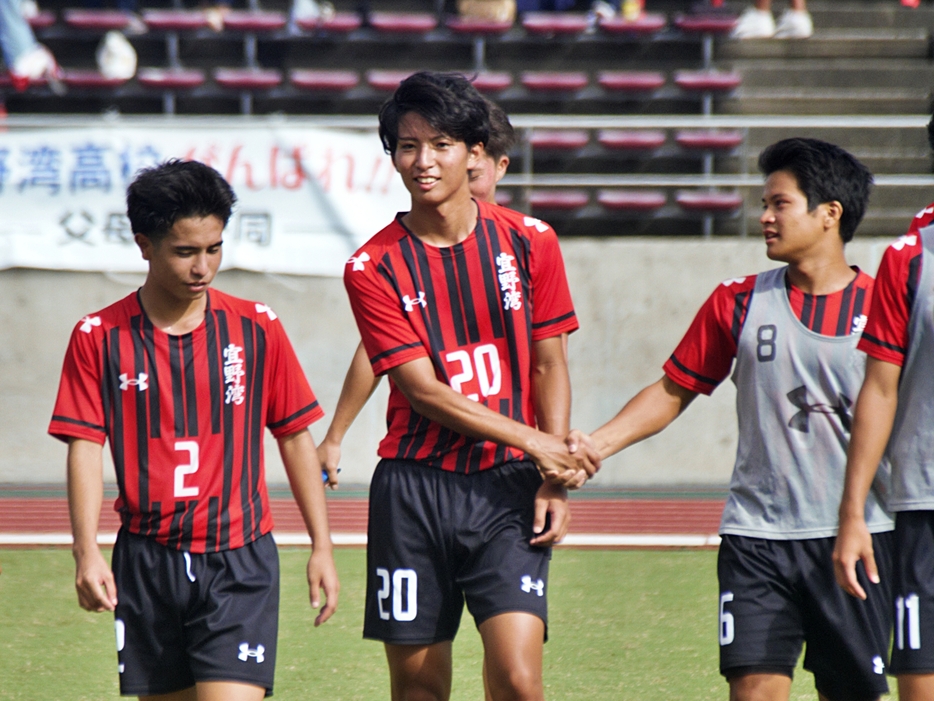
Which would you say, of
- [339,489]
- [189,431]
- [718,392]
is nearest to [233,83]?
[339,489]

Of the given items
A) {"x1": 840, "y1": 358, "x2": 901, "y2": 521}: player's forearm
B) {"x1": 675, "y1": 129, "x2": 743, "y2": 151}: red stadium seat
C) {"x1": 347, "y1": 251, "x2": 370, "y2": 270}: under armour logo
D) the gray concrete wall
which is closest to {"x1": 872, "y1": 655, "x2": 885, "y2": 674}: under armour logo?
{"x1": 840, "y1": 358, "x2": 901, "y2": 521}: player's forearm

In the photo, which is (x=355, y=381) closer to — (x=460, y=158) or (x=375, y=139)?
(x=460, y=158)

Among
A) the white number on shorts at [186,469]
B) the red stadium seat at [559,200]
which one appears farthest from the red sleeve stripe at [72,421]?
the red stadium seat at [559,200]

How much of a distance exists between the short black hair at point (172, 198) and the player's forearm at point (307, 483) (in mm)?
664

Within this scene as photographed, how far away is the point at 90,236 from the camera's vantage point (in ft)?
30.8

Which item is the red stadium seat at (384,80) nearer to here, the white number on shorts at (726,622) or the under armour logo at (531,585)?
the under armour logo at (531,585)

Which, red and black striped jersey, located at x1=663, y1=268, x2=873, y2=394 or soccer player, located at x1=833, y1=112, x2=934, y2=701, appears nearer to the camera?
soccer player, located at x1=833, y1=112, x2=934, y2=701

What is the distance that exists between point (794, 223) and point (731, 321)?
33 cm

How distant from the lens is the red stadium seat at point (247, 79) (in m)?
12.3

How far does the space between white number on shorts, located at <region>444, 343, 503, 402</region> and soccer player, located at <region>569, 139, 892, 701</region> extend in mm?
290

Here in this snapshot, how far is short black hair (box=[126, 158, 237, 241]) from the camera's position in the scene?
3.33 meters

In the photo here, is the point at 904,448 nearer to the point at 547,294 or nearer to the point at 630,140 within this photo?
the point at 547,294

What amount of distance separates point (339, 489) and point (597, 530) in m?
2.49

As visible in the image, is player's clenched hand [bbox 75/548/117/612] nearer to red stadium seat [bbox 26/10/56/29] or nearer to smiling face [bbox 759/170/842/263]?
smiling face [bbox 759/170/842/263]
